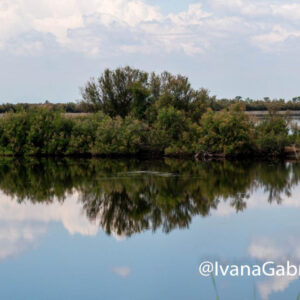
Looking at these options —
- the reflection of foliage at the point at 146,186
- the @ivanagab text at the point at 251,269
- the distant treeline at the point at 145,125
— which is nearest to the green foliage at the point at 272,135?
the distant treeline at the point at 145,125

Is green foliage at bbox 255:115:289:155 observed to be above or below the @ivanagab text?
above

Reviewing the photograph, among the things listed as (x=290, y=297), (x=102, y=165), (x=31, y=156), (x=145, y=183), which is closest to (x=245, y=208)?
(x=145, y=183)

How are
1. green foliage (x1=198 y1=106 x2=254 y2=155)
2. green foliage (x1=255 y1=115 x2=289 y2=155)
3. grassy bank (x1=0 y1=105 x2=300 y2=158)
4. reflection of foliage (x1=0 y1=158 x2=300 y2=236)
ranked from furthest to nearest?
1. grassy bank (x1=0 y1=105 x2=300 y2=158)
2. green foliage (x1=255 y1=115 x2=289 y2=155)
3. green foliage (x1=198 y1=106 x2=254 y2=155)
4. reflection of foliage (x1=0 y1=158 x2=300 y2=236)

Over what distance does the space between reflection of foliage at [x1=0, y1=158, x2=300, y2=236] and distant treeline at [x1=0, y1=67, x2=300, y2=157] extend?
337 centimetres

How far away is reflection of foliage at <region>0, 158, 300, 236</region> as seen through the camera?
14766 millimetres

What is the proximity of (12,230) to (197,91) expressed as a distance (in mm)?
25007

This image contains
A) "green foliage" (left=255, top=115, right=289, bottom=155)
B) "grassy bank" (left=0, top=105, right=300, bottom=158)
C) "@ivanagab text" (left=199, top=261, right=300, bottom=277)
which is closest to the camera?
"@ivanagab text" (left=199, top=261, right=300, bottom=277)

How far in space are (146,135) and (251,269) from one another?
24.2 meters

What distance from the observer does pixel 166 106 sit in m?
35.3

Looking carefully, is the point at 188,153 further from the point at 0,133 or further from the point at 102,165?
the point at 0,133

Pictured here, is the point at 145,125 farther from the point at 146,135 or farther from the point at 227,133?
the point at 227,133

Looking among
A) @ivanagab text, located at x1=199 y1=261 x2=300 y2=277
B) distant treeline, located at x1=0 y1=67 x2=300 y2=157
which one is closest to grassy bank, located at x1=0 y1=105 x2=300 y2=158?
distant treeline, located at x1=0 y1=67 x2=300 y2=157

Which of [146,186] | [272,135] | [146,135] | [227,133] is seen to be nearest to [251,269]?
[146,186]

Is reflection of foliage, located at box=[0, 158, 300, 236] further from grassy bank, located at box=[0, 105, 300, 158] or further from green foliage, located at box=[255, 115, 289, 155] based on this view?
green foliage, located at box=[255, 115, 289, 155]
